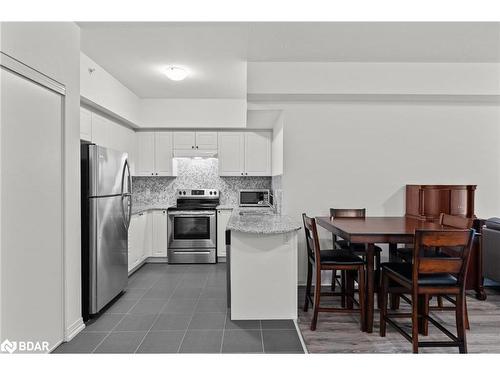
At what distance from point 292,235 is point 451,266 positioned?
1.21 meters

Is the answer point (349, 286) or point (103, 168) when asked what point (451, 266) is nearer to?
point (349, 286)

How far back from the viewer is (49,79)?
229 centimetres

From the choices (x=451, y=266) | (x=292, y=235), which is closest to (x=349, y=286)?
(x=292, y=235)

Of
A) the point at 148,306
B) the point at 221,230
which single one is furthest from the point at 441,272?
the point at 221,230

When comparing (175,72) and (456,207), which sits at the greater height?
(175,72)

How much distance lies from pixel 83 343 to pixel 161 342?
58 cm

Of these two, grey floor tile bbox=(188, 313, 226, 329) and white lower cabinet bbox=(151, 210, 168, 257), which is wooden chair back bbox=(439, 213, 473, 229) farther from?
white lower cabinet bbox=(151, 210, 168, 257)

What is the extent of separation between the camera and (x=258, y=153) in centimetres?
536

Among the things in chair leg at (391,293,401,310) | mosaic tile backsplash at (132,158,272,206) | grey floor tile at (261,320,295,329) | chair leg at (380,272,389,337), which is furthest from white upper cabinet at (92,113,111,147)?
chair leg at (391,293,401,310)

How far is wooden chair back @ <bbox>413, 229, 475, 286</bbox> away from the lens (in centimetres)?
223

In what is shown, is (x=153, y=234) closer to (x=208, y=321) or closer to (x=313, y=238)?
(x=208, y=321)

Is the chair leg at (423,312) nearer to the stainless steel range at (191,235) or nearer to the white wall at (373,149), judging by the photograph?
the white wall at (373,149)

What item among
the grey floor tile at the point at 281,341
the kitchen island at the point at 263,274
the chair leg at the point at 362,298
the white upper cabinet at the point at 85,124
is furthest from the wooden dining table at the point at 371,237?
the white upper cabinet at the point at 85,124

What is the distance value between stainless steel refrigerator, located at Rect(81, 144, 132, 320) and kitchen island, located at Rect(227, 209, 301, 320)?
119cm
